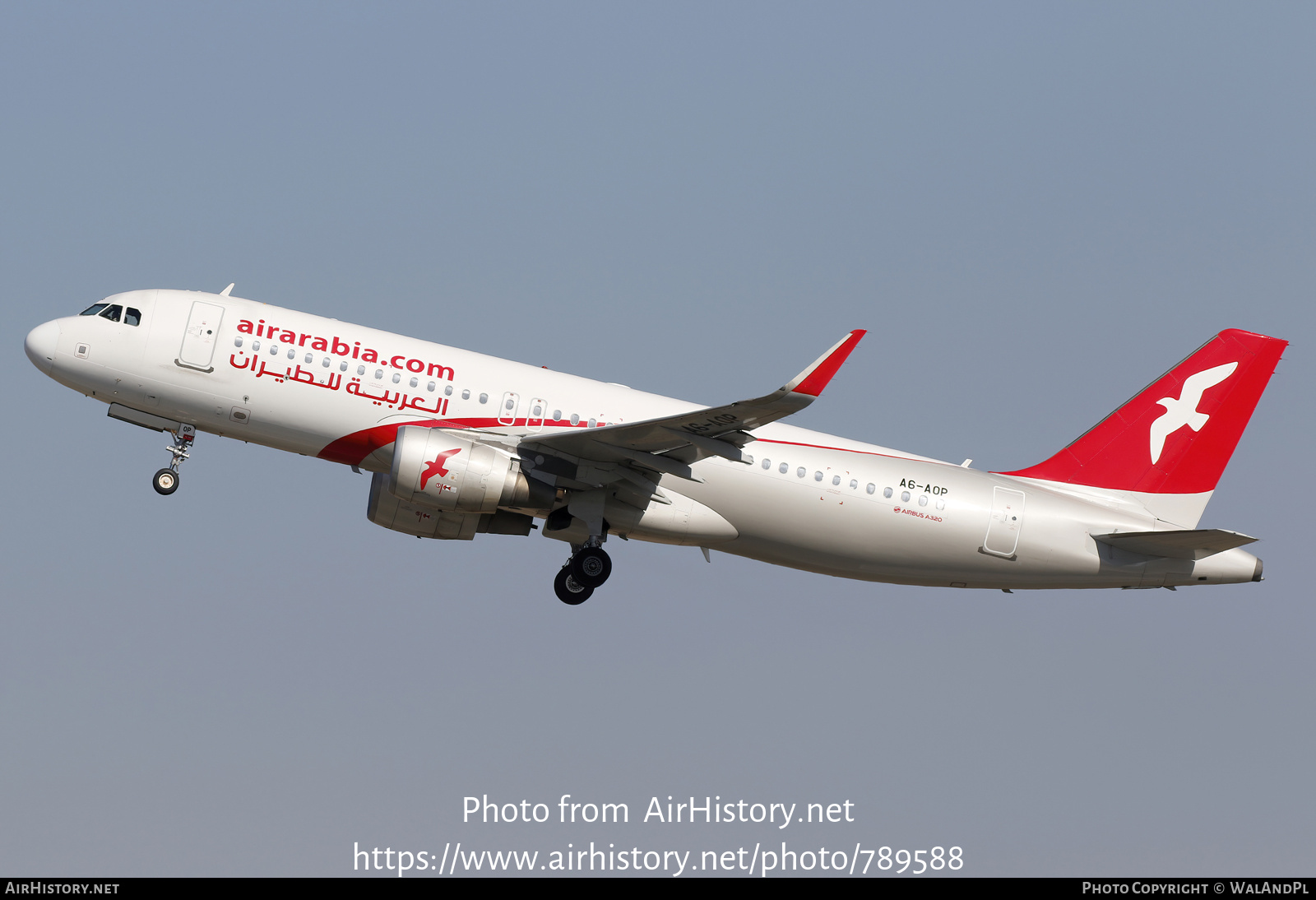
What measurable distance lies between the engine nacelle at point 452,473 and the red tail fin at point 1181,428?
12.5 meters

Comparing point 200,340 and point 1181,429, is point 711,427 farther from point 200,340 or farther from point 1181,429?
point 1181,429

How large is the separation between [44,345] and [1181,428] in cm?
2644

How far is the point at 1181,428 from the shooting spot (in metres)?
34.6

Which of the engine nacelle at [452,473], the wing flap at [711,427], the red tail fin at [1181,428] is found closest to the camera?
the wing flap at [711,427]

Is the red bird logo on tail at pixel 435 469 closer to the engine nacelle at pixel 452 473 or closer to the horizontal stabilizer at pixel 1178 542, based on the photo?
the engine nacelle at pixel 452 473

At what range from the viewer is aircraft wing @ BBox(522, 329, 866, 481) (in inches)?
999

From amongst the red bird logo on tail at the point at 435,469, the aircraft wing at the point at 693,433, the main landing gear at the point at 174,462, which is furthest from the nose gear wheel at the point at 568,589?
the main landing gear at the point at 174,462

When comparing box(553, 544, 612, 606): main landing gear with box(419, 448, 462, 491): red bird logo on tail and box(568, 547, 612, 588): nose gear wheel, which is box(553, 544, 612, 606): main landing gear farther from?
box(419, 448, 462, 491): red bird logo on tail

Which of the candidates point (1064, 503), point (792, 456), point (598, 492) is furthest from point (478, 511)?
point (1064, 503)

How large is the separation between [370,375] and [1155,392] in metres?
19.2

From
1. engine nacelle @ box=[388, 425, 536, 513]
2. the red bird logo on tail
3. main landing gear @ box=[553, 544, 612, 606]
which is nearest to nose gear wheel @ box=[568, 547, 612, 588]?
main landing gear @ box=[553, 544, 612, 606]

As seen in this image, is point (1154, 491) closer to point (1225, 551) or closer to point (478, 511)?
point (1225, 551)

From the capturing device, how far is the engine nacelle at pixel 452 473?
28.1 metres

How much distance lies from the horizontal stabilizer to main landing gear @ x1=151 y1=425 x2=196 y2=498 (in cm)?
2040
